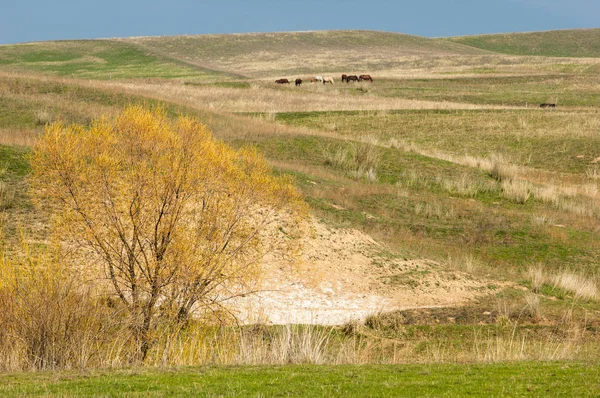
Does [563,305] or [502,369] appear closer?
[502,369]

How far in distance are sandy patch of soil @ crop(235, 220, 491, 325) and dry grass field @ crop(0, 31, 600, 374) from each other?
83 millimetres

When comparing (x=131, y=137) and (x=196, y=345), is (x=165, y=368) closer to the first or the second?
(x=196, y=345)

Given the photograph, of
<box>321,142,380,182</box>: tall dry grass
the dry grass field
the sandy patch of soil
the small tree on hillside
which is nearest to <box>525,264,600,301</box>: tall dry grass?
the dry grass field

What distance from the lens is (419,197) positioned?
34.1 metres

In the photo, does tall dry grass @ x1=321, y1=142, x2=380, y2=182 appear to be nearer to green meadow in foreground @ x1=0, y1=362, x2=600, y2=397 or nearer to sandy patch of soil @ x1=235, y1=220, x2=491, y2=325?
sandy patch of soil @ x1=235, y1=220, x2=491, y2=325

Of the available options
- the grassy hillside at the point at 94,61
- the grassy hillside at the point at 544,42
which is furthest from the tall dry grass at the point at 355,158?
the grassy hillside at the point at 544,42

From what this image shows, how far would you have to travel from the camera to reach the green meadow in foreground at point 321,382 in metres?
10.0

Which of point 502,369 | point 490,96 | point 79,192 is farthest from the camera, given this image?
point 490,96

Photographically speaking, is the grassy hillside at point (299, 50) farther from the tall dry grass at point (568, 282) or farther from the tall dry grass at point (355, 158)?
the tall dry grass at point (568, 282)

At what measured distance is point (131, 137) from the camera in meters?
16.2

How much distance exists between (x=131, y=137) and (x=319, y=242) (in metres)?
9.16

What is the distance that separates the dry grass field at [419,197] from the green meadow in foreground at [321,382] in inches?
61.6

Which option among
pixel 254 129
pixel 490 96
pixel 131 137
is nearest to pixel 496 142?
pixel 254 129

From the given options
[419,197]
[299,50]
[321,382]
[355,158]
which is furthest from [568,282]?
[299,50]
